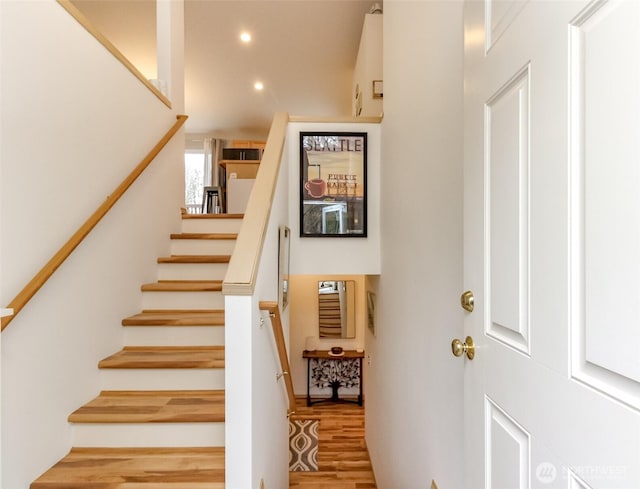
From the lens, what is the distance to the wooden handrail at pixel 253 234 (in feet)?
4.14

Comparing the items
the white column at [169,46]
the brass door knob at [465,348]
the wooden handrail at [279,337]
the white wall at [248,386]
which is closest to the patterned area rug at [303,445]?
the wooden handrail at [279,337]

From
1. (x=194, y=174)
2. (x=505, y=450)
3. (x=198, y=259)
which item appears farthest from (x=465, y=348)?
(x=194, y=174)

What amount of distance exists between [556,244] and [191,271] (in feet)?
8.17

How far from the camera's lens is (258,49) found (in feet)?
15.0

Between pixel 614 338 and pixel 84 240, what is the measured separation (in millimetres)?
2132

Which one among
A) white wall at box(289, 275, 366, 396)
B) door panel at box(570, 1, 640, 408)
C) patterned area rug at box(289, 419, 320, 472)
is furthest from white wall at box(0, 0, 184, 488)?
white wall at box(289, 275, 366, 396)

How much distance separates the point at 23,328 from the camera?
4.67 ft

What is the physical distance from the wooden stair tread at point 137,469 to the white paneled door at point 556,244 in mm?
1152

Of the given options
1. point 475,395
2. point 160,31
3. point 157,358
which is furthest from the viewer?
point 160,31

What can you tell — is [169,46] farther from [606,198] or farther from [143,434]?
[606,198]

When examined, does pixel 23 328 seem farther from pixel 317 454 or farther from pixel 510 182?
pixel 317 454

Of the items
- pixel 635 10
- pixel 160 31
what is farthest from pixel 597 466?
pixel 160 31

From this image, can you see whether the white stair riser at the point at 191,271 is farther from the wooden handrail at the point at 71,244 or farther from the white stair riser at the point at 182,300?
the wooden handrail at the point at 71,244

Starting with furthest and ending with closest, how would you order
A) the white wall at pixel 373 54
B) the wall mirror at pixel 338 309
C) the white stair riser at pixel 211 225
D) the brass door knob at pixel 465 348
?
the wall mirror at pixel 338 309 < the white wall at pixel 373 54 < the white stair riser at pixel 211 225 < the brass door knob at pixel 465 348
